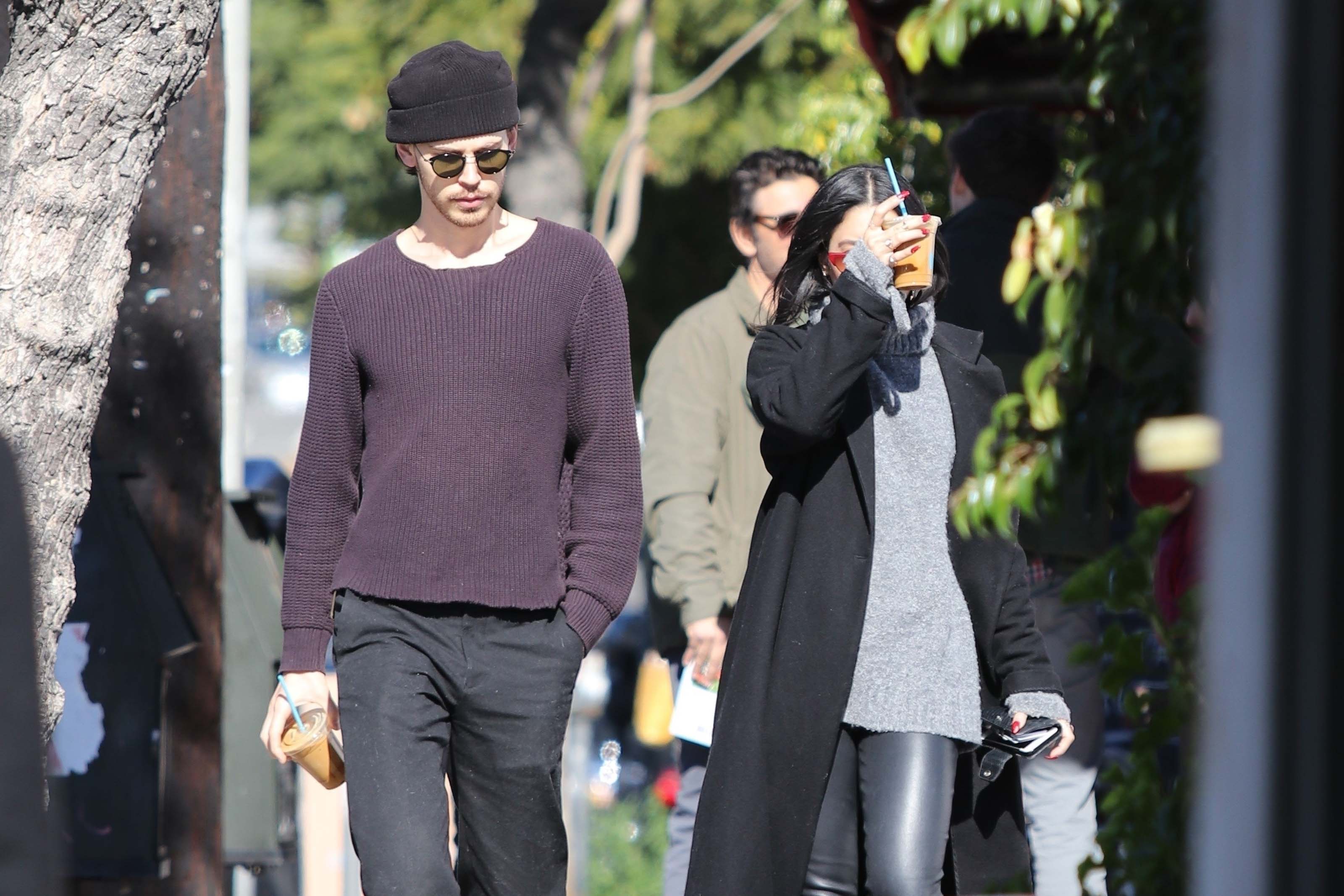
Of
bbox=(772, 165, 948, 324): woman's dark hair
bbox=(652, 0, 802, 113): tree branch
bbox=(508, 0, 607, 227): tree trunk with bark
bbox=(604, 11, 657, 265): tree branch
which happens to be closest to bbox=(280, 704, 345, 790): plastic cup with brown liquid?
bbox=(772, 165, 948, 324): woman's dark hair

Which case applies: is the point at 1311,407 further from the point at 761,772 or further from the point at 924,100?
the point at 924,100

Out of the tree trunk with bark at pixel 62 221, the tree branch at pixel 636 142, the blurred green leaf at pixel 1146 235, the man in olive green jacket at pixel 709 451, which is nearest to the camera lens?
the blurred green leaf at pixel 1146 235

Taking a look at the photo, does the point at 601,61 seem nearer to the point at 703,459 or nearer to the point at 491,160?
the point at 703,459

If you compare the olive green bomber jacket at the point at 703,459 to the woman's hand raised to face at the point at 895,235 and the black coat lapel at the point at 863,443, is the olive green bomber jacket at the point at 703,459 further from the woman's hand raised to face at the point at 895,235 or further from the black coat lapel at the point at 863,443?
the woman's hand raised to face at the point at 895,235

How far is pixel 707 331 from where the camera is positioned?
4672 millimetres

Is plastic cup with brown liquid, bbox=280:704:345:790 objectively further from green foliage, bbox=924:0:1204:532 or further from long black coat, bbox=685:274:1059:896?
green foliage, bbox=924:0:1204:532

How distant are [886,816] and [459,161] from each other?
1456mm

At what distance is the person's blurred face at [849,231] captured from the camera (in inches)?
140

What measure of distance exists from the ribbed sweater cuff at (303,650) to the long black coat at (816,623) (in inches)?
31.0

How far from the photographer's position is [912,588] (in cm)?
336

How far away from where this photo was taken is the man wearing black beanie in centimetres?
321

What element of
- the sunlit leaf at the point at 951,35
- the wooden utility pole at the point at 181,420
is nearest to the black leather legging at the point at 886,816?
the sunlit leaf at the point at 951,35

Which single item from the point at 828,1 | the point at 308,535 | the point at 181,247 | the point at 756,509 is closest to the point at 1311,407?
the point at 308,535

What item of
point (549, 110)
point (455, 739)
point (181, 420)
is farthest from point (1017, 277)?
point (549, 110)
